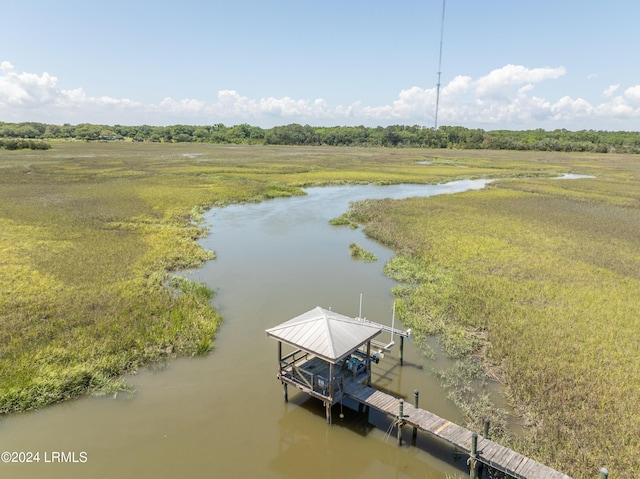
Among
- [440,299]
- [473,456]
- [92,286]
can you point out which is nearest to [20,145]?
[92,286]

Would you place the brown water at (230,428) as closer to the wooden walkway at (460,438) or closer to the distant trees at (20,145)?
the wooden walkway at (460,438)

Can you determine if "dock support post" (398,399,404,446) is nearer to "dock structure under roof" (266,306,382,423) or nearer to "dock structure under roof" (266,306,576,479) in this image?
"dock structure under roof" (266,306,576,479)

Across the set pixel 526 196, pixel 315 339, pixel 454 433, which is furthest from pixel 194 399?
pixel 526 196

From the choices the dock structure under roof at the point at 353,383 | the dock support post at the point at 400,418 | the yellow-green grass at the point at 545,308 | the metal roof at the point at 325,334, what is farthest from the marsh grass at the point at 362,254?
the dock support post at the point at 400,418

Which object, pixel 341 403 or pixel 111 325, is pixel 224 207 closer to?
pixel 111 325

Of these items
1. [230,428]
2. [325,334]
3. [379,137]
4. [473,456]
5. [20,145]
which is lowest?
[230,428]

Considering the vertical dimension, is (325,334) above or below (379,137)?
below

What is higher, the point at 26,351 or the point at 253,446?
the point at 26,351

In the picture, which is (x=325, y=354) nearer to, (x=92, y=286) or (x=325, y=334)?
(x=325, y=334)
